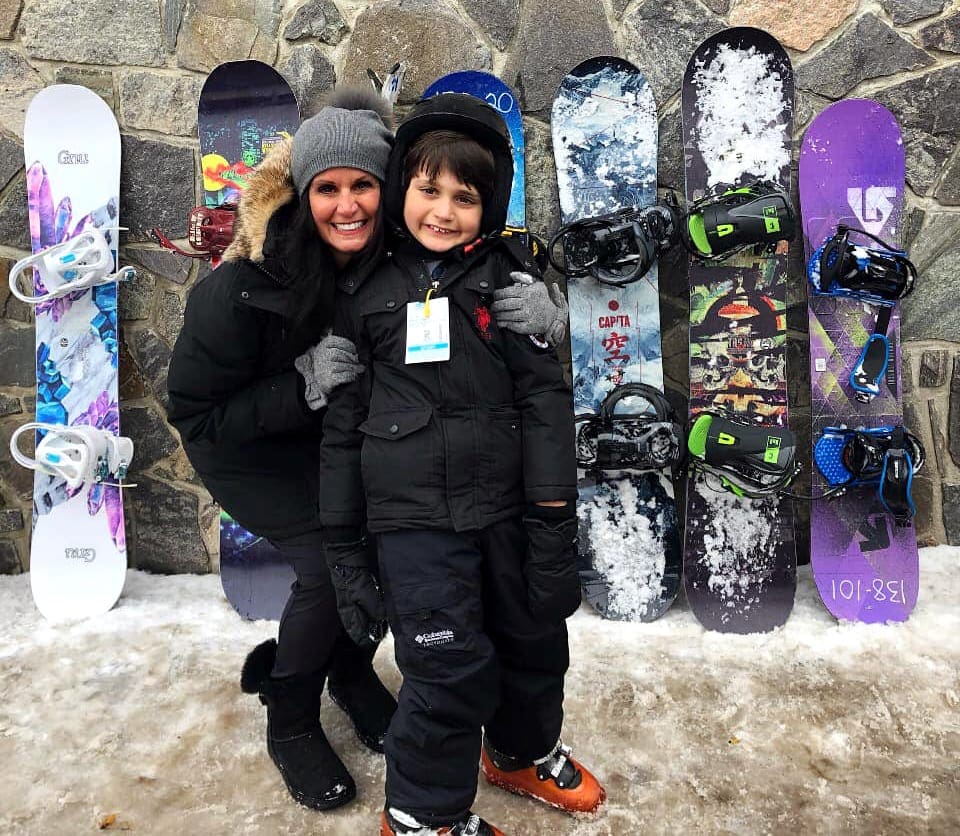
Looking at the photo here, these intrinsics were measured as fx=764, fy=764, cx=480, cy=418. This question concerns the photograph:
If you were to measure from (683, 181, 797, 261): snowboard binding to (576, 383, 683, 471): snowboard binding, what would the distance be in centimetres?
50

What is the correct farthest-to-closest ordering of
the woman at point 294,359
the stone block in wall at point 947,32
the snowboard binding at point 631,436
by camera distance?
the stone block in wall at point 947,32
the snowboard binding at point 631,436
the woman at point 294,359

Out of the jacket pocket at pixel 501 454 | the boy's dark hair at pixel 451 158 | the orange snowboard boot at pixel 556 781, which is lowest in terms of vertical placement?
the orange snowboard boot at pixel 556 781

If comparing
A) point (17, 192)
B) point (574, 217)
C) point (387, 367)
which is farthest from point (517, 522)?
point (17, 192)

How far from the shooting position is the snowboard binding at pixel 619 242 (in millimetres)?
2383

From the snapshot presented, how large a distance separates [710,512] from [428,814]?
1479mm

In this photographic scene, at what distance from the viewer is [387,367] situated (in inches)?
59.4

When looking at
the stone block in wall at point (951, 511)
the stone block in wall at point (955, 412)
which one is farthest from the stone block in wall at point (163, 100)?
the stone block in wall at point (951, 511)

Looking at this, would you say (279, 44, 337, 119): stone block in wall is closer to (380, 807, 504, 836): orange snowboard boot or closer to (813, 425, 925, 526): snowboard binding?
(813, 425, 925, 526): snowboard binding

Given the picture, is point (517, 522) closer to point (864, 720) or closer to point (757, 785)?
point (757, 785)

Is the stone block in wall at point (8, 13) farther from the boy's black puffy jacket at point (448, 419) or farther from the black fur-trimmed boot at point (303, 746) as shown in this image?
the black fur-trimmed boot at point (303, 746)

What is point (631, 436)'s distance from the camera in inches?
96.1

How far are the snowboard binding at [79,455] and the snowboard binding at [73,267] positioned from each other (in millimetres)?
468

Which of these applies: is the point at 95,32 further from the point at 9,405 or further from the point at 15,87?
the point at 9,405

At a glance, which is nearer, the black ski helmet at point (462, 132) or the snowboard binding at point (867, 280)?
the black ski helmet at point (462, 132)
